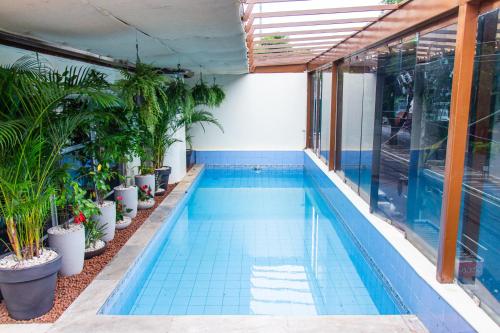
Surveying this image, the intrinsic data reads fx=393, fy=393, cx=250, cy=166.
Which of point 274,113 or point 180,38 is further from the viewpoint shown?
point 274,113

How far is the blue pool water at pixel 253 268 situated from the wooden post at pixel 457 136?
3.56 feet

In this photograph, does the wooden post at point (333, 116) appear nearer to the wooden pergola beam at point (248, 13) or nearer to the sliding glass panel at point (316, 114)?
the sliding glass panel at point (316, 114)

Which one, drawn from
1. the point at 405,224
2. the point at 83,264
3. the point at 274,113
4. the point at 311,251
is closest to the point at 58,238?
the point at 83,264

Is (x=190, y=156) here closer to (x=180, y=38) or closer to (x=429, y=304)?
(x=180, y=38)

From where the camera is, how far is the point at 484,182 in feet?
9.75

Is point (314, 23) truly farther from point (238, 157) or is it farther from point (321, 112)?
point (238, 157)

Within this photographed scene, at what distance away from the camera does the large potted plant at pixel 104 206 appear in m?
5.02

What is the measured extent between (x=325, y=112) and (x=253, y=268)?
5.89 m

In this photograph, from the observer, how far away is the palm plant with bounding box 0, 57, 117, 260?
10.8 feet

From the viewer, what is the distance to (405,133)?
4.73 meters

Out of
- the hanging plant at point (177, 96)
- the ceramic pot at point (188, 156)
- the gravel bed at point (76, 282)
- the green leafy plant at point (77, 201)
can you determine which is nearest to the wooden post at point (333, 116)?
the hanging plant at point (177, 96)

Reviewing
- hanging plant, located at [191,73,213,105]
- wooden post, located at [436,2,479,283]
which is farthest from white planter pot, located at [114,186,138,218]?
wooden post, located at [436,2,479,283]

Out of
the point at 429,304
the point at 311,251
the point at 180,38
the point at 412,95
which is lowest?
the point at 311,251

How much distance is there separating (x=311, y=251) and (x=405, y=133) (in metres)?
2.10
